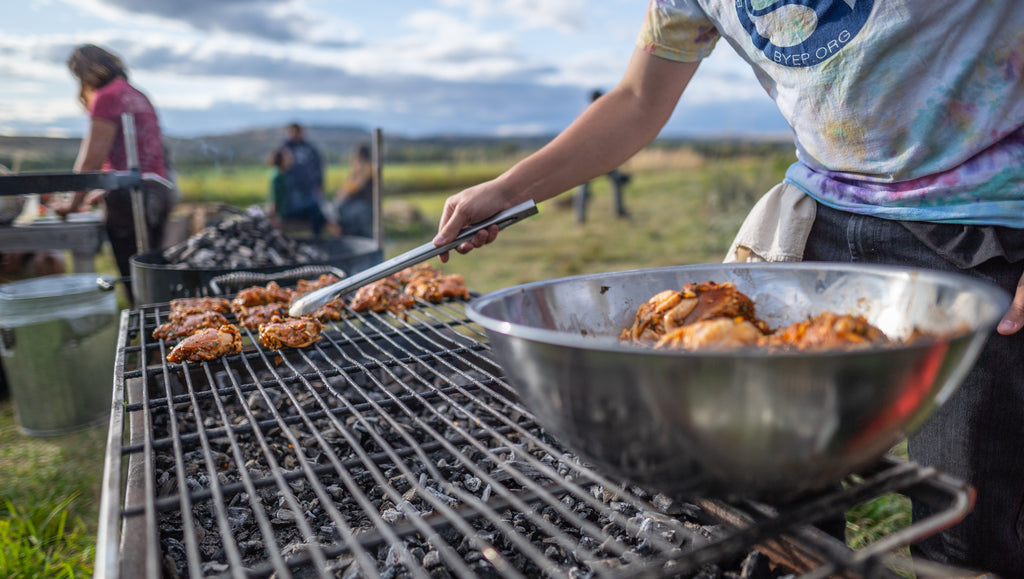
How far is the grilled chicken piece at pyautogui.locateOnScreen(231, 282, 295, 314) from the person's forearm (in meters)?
1.52

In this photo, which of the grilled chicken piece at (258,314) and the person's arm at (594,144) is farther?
the grilled chicken piece at (258,314)

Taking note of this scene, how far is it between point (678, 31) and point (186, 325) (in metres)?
2.06

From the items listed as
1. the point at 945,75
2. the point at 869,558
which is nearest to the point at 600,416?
the point at 869,558

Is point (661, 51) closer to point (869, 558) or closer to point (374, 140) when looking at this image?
point (869, 558)

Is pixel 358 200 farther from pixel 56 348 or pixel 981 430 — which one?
pixel 981 430

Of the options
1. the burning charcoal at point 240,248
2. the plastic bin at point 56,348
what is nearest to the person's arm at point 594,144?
the burning charcoal at point 240,248

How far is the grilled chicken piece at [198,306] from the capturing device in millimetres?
2693

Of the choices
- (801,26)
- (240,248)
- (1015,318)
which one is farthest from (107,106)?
(1015,318)

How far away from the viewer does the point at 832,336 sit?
3.47 feet

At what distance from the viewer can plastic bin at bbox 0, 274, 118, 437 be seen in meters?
4.27

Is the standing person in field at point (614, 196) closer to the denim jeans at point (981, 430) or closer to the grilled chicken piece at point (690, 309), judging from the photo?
the denim jeans at point (981, 430)

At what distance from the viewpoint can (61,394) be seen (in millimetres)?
4461

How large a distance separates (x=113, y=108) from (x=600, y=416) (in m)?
6.32

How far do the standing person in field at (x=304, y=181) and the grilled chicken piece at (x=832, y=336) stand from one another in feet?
34.5
